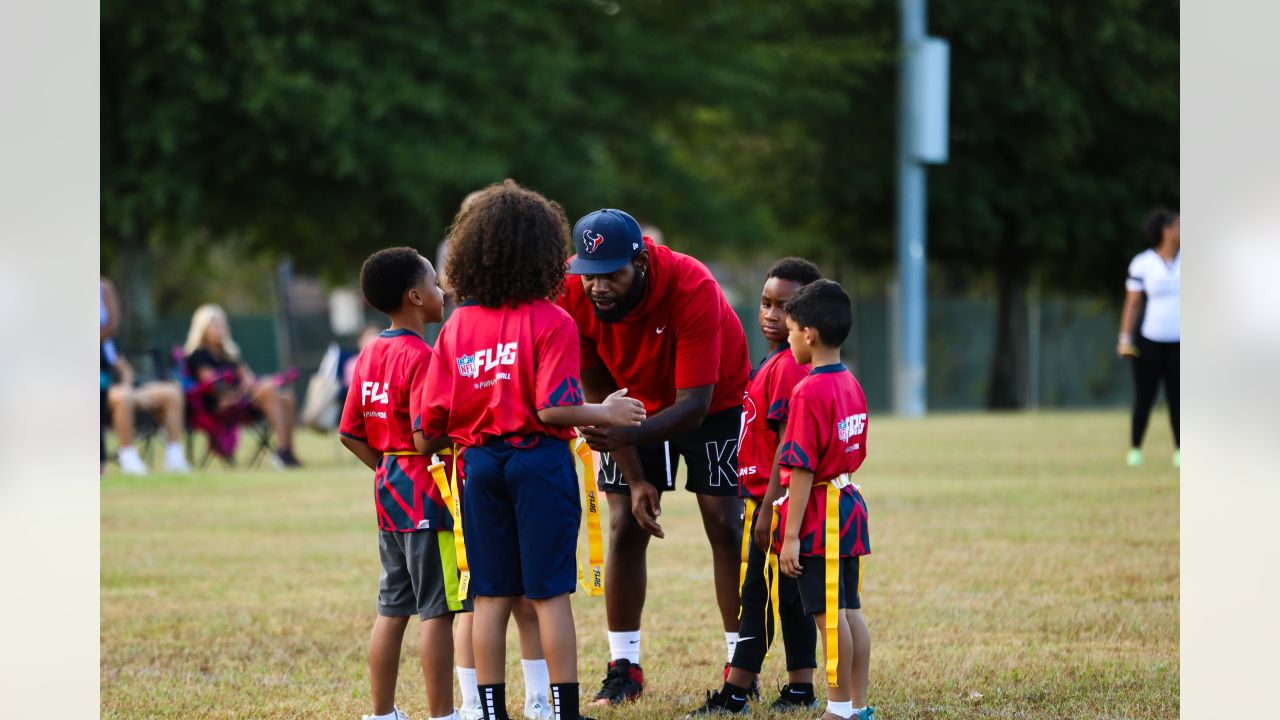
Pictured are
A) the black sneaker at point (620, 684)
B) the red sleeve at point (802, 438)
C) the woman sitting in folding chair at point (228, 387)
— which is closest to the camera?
the red sleeve at point (802, 438)

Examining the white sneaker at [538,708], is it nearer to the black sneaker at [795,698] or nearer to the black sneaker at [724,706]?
the black sneaker at [724,706]

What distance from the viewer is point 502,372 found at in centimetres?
474

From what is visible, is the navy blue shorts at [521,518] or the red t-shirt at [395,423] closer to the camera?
the navy blue shorts at [521,518]

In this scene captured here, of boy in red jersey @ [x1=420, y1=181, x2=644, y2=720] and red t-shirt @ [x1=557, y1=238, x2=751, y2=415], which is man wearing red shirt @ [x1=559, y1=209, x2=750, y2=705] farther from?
boy in red jersey @ [x1=420, y1=181, x2=644, y2=720]

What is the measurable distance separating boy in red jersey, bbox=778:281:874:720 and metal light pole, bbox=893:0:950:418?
2158 centimetres

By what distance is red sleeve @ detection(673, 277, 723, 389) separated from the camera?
5.46 meters

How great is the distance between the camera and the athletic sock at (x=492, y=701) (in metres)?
4.84

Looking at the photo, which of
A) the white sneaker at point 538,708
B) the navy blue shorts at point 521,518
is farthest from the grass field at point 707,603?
the navy blue shorts at point 521,518

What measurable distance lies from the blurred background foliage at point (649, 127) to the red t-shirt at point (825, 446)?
20816 mm

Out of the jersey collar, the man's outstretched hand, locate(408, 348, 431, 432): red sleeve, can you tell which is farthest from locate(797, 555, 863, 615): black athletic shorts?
the jersey collar

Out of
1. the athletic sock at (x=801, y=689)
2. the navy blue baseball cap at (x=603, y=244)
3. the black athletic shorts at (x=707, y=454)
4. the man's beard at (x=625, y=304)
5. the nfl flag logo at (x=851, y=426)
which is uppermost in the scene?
the navy blue baseball cap at (x=603, y=244)
